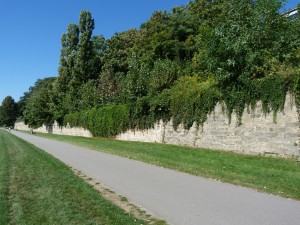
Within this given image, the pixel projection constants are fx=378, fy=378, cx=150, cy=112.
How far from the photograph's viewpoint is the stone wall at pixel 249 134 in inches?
608

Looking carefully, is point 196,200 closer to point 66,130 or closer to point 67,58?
point 66,130

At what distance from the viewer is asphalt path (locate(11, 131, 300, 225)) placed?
6258mm

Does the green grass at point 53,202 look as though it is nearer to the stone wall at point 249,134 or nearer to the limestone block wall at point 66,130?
the stone wall at point 249,134

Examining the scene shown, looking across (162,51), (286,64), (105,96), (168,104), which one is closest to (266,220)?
(286,64)

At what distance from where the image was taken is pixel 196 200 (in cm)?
766

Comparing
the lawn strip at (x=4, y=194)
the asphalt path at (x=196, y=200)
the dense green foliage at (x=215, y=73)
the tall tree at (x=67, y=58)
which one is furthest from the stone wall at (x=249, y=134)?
the tall tree at (x=67, y=58)

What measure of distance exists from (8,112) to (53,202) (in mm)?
149169

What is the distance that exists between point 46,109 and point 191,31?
3202 cm

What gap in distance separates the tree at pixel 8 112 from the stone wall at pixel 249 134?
133m

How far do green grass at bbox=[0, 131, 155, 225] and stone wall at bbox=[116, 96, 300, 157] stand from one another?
8919mm

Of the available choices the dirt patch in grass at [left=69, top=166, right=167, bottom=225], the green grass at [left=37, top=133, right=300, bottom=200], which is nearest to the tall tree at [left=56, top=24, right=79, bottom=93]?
the green grass at [left=37, top=133, right=300, bottom=200]

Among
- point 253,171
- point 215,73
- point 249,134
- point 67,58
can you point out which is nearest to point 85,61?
point 67,58

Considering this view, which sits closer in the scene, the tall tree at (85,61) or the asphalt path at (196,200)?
the asphalt path at (196,200)

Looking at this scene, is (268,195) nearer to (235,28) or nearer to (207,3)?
(235,28)
